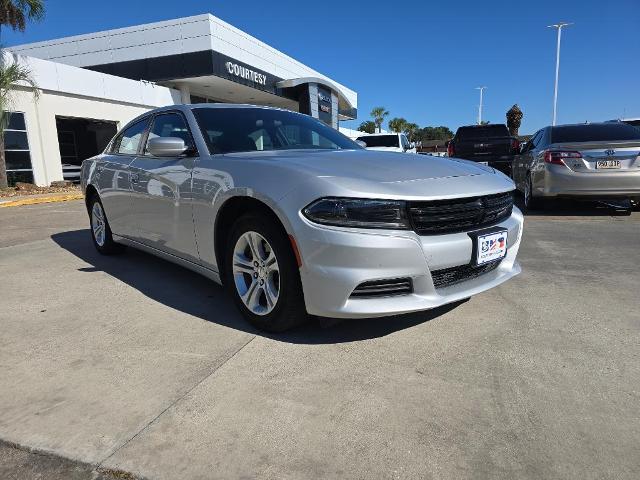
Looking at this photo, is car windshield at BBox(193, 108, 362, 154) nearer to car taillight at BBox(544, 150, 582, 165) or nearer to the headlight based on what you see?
the headlight

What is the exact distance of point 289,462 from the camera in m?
1.74

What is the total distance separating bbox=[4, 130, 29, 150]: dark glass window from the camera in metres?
15.0

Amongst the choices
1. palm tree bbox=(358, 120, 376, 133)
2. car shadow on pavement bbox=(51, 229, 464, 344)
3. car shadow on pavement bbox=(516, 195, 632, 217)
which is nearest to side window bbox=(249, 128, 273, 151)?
car shadow on pavement bbox=(51, 229, 464, 344)

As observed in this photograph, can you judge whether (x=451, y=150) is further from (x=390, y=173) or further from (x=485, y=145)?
(x=390, y=173)

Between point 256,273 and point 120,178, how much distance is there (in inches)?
89.6

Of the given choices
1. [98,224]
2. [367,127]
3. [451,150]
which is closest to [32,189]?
[98,224]

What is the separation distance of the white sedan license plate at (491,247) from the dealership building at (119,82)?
16615 millimetres

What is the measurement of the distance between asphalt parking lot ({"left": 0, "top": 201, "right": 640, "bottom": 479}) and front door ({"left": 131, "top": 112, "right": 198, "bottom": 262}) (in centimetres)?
45

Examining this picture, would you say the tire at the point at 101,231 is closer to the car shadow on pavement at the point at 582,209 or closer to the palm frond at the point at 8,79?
the car shadow on pavement at the point at 582,209

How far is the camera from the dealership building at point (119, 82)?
15.8 m

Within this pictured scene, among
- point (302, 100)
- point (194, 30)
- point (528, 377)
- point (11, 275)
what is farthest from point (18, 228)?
point (302, 100)

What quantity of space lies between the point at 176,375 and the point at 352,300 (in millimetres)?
993

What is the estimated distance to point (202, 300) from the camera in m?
3.54

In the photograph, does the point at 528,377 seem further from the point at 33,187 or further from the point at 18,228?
the point at 33,187
